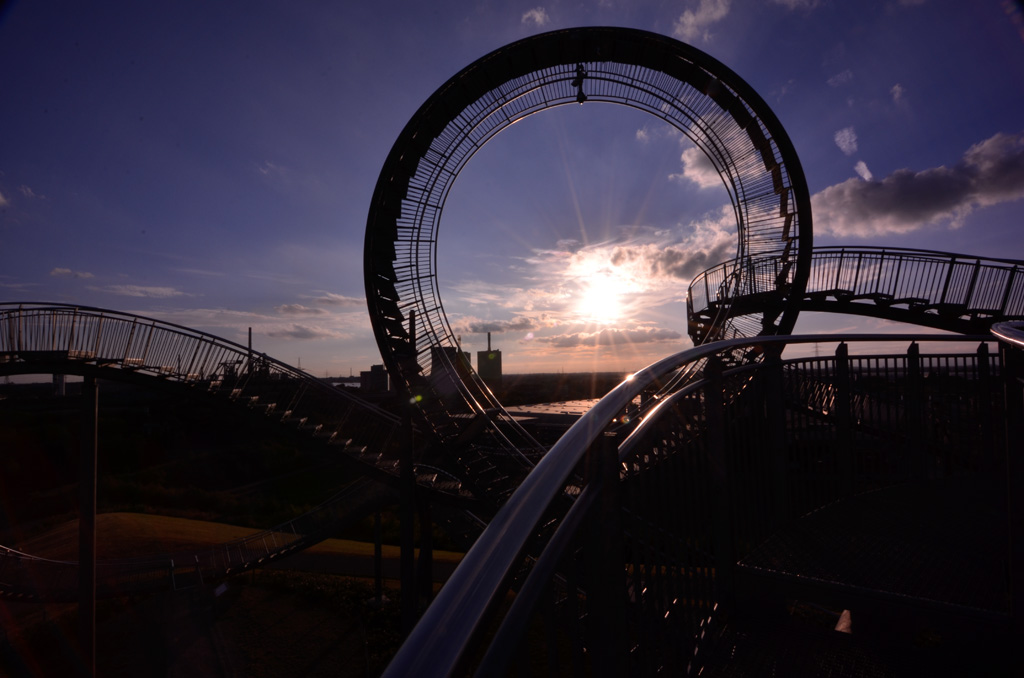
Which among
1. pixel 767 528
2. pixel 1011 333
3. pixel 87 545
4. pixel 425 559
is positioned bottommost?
pixel 425 559

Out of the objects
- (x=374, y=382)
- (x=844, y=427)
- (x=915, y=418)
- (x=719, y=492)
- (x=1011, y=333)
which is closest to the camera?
(x=1011, y=333)

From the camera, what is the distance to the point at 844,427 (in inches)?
146

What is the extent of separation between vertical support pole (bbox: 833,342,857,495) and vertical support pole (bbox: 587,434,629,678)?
303 centimetres

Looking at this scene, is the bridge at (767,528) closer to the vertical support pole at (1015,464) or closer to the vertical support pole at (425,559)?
the vertical support pole at (1015,464)

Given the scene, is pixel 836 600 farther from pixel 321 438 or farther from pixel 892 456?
pixel 321 438

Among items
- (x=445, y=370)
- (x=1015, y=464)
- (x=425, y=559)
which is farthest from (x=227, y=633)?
(x=1015, y=464)

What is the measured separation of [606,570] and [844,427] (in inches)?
123

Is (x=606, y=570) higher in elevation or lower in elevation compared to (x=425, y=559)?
higher

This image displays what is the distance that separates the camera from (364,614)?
1270 centimetres

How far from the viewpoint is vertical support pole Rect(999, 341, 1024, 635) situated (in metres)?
2.17

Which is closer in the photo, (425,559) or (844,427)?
(844,427)

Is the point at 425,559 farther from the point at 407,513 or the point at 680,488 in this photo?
the point at 680,488

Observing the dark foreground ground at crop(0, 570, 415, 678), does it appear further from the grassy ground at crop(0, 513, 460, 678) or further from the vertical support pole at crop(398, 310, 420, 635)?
the vertical support pole at crop(398, 310, 420, 635)

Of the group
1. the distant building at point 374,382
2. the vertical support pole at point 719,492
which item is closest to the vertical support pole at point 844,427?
the vertical support pole at point 719,492
